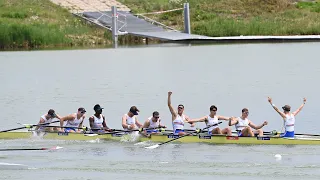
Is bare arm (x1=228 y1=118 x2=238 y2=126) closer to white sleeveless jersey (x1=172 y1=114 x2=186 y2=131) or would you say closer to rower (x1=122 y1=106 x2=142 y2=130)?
white sleeveless jersey (x1=172 y1=114 x2=186 y2=131)

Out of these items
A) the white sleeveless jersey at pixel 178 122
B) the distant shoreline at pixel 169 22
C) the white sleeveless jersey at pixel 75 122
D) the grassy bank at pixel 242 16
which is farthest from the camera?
the grassy bank at pixel 242 16

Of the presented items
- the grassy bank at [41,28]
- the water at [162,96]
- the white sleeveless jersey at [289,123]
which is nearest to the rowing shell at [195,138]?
the water at [162,96]

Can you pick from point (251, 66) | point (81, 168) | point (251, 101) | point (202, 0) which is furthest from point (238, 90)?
point (202, 0)

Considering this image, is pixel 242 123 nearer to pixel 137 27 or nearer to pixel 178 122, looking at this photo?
pixel 178 122

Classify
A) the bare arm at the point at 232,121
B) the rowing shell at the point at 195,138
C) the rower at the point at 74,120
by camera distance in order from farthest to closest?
the rower at the point at 74,120 → the bare arm at the point at 232,121 → the rowing shell at the point at 195,138

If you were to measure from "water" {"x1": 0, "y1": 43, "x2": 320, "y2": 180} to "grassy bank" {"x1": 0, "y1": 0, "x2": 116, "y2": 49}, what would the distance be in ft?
6.57

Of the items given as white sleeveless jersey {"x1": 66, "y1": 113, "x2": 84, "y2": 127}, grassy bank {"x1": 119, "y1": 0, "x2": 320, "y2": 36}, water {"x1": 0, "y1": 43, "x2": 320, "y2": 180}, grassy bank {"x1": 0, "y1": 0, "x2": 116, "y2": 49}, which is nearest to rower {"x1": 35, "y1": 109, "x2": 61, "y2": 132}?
white sleeveless jersey {"x1": 66, "y1": 113, "x2": 84, "y2": 127}

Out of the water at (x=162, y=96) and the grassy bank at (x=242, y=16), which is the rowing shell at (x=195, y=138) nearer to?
the water at (x=162, y=96)

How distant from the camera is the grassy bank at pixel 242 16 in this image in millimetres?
55844

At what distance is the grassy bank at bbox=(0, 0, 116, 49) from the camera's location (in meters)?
52.7

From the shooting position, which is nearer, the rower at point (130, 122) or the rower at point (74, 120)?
the rower at point (130, 122)

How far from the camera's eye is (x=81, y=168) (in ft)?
78.4

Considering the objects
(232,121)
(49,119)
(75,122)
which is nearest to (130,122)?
(75,122)

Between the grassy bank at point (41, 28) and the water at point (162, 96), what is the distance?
2001 mm
